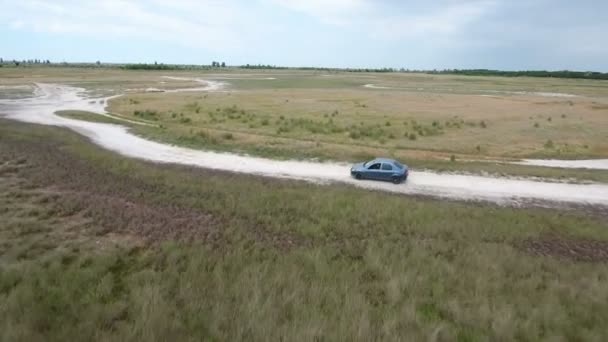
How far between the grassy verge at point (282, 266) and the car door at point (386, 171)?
335 centimetres

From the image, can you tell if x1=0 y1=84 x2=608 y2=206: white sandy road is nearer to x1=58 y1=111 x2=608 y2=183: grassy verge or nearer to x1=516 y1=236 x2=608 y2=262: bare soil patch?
x1=58 y1=111 x2=608 y2=183: grassy verge

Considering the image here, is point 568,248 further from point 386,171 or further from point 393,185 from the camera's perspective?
point 386,171

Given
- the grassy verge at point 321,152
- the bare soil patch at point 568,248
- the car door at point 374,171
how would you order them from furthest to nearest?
the grassy verge at point 321,152
the car door at point 374,171
the bare soil patch at point 568,248

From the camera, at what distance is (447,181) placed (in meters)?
20.4

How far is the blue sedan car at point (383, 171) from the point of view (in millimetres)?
19953

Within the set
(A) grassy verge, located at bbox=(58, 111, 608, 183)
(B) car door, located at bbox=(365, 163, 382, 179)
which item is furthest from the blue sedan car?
(A) grassy verge, located at bbox=(58, 111, 608, 183)

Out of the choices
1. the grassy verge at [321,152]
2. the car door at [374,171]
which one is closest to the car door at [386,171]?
the car door at [374,171]

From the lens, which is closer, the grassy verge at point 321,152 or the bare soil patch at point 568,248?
the bare soil patch at point 568,248

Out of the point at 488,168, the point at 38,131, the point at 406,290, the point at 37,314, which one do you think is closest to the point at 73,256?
the point at 37,314

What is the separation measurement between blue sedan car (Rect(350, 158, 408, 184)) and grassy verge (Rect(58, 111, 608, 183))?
3594 mm

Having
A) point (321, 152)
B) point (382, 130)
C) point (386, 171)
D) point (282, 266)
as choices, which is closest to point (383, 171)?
point (386, 171)

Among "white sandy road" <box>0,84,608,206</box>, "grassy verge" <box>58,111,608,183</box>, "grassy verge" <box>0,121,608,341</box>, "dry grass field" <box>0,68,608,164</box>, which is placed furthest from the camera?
"dry grass field" <box>0,68,608,164</box>

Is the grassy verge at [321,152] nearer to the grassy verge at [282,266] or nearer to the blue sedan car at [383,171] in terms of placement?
the blue sedan car at [383,171]

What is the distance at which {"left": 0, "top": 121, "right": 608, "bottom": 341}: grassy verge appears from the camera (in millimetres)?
6434
